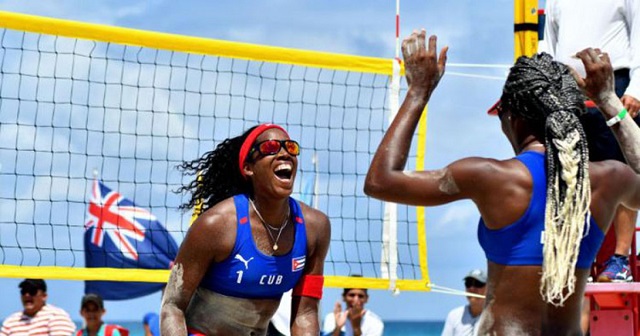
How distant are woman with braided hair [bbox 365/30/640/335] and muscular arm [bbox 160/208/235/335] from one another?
5.58 ft

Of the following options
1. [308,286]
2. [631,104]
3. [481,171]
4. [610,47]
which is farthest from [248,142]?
[481,171]

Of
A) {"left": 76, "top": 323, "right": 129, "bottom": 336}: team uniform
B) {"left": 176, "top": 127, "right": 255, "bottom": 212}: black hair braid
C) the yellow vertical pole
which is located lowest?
{"left": 76, "top": 323, "right": 129, "bottom": 336}: team uniform

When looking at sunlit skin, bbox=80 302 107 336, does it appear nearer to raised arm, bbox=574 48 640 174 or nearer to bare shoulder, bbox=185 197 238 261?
bare shoulder, bbox=185 197 238 261

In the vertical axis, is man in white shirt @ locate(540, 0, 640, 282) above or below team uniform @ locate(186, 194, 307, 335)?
above

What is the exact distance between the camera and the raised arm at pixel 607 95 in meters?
3.79

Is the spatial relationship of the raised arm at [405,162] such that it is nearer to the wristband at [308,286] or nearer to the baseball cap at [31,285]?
the wristband at [308,286]

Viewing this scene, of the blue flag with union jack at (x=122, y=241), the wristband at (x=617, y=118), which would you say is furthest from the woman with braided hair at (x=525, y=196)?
the blue flag with union jack at (x=122, y=241)

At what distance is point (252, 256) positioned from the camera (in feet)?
17.1

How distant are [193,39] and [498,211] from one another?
5.05 metres

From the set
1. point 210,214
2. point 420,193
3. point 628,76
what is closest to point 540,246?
point 420,193

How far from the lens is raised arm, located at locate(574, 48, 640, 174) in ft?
12.4

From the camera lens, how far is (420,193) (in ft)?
11.6

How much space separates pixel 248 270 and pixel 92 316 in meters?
5.13

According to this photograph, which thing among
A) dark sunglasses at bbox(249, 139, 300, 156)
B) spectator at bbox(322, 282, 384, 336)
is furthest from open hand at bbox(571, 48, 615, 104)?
spectator at bbox(322, 282, 384, 336)
